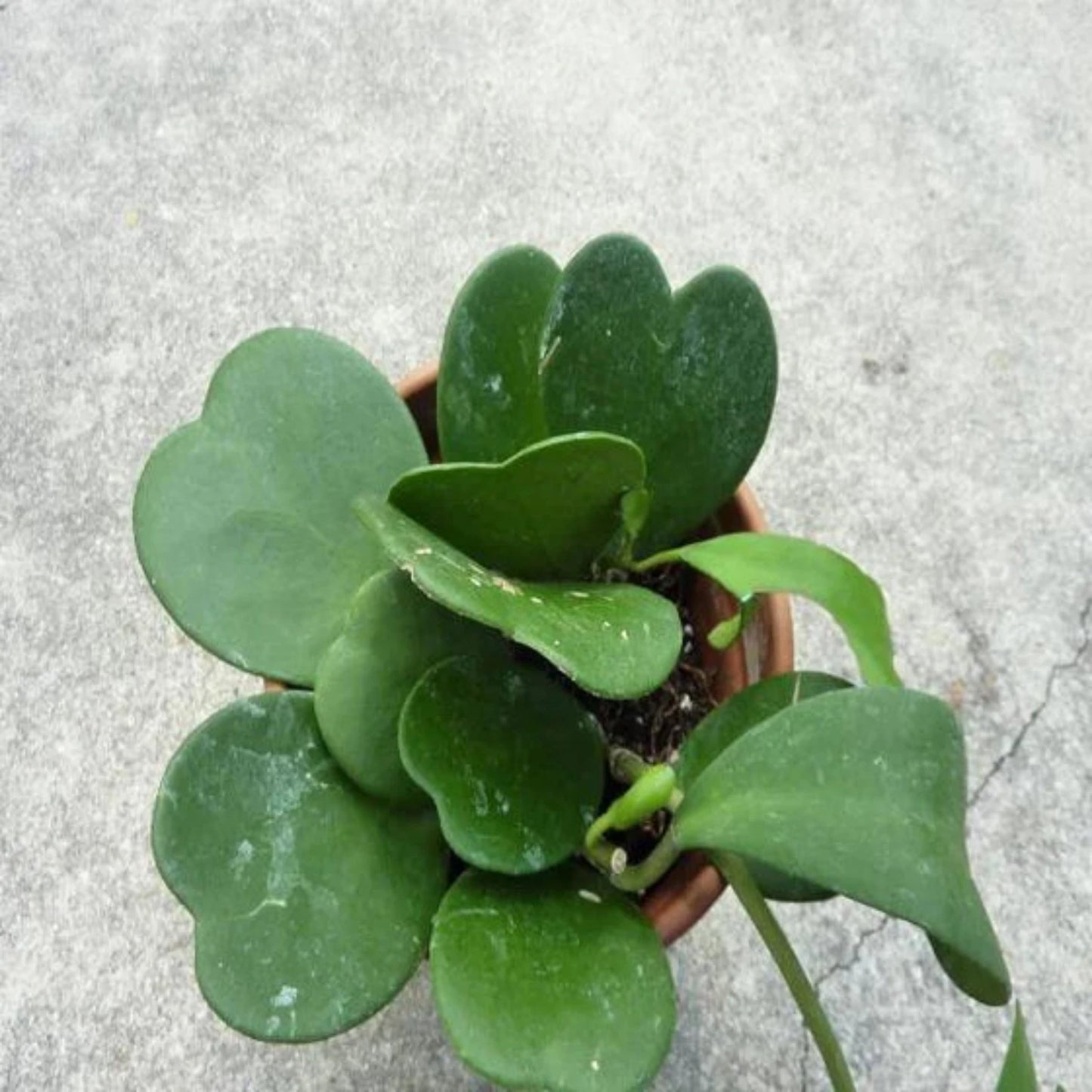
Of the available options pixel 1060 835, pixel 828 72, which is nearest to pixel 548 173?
pixel 828 72

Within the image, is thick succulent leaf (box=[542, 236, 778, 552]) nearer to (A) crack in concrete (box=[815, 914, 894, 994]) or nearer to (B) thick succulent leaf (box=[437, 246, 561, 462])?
(B) thick succulent leaf (box=[437, 246, 561, 462])

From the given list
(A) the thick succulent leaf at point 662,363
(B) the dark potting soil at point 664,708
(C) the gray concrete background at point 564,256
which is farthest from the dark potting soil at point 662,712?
(C) the gray concrete background at point 564,256

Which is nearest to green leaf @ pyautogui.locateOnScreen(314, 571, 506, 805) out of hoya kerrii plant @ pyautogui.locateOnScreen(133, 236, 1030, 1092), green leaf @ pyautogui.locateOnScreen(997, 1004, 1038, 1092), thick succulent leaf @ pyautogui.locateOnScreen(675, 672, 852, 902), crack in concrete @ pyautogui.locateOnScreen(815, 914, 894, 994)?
hoya kerrii plant @ pyautogui.locateOnScreen(133, 236, 1030, 1092)

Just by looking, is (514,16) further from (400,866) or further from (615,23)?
(400,866)

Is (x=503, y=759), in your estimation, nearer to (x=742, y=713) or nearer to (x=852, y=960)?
(x=742, y=713)

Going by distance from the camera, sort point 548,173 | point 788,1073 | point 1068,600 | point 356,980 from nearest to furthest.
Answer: point 356,980 → point 788,1073 → point 1068,600 → point 548,173

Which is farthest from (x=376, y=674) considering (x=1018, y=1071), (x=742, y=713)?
(x=1018, y=1071)

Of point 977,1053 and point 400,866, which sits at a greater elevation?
point 400,866
